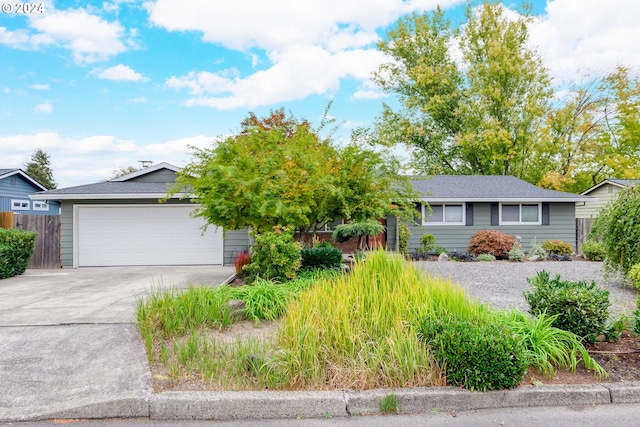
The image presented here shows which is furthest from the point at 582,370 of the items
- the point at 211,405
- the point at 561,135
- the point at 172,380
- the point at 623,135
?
the point at 623,135

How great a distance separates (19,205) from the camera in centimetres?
2167

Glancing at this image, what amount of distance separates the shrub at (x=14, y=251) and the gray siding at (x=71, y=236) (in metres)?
1.54

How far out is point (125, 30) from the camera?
11.3 m

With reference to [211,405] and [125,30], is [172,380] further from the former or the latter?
[125,30]

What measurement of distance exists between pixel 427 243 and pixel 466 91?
12.9 metres

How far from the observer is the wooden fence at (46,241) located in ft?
40.9

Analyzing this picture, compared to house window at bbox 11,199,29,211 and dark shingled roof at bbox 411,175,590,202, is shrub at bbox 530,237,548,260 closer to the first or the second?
dark shingled roof at bbox 411,175,590,202

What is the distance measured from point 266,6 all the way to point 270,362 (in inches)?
368

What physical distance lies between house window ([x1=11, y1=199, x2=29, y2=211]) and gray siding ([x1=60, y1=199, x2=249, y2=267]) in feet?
38.7

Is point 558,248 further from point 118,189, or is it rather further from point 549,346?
point 118,189

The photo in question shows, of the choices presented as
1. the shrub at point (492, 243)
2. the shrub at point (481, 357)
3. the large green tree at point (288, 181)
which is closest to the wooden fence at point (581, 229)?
the shrub at point (492, 243)

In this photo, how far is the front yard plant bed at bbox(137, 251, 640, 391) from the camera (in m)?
3.43

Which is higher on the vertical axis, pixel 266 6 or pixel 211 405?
pixel 266 6

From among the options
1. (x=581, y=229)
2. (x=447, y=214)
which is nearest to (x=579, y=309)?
(x=447, y=214)
